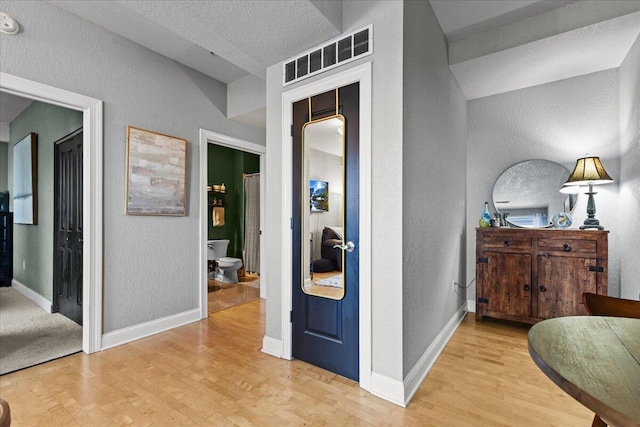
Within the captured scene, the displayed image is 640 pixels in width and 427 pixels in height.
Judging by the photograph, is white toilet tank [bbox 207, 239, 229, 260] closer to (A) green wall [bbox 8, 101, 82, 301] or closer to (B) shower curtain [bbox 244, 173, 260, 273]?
(B) shower curtain [bbox 244, 173, 260, 273]

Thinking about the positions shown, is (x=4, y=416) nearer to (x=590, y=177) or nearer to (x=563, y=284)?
(x=563, y=284)

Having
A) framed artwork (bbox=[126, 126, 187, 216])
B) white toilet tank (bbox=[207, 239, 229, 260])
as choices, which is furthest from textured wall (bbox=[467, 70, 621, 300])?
white toilet tank (bbox=[207, 239, 229, 260])

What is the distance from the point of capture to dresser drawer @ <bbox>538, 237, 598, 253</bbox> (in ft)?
8.98

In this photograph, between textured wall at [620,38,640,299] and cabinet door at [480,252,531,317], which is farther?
cabinet door at [480,252,531,317]

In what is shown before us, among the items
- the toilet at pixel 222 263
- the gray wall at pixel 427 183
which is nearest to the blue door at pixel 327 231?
the gray wall at pixel 427 183

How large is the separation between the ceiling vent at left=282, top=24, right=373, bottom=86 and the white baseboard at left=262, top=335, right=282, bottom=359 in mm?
2150

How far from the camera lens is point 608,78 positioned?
300 centimetres

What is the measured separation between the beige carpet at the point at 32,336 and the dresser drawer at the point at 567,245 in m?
4.33

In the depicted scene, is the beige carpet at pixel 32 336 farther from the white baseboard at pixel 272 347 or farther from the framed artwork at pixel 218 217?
the framed artwork at pixel 218 217

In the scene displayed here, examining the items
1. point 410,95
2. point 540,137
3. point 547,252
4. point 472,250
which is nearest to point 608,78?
point 540,137

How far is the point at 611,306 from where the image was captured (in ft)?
4.92

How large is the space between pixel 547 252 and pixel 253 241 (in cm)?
477

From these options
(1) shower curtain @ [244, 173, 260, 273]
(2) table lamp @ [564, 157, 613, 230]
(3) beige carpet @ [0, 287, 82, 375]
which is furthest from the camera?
(1) shower curtain @ [244, 173, 260, 273]

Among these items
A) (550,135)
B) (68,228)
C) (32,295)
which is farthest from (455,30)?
(32,295)
